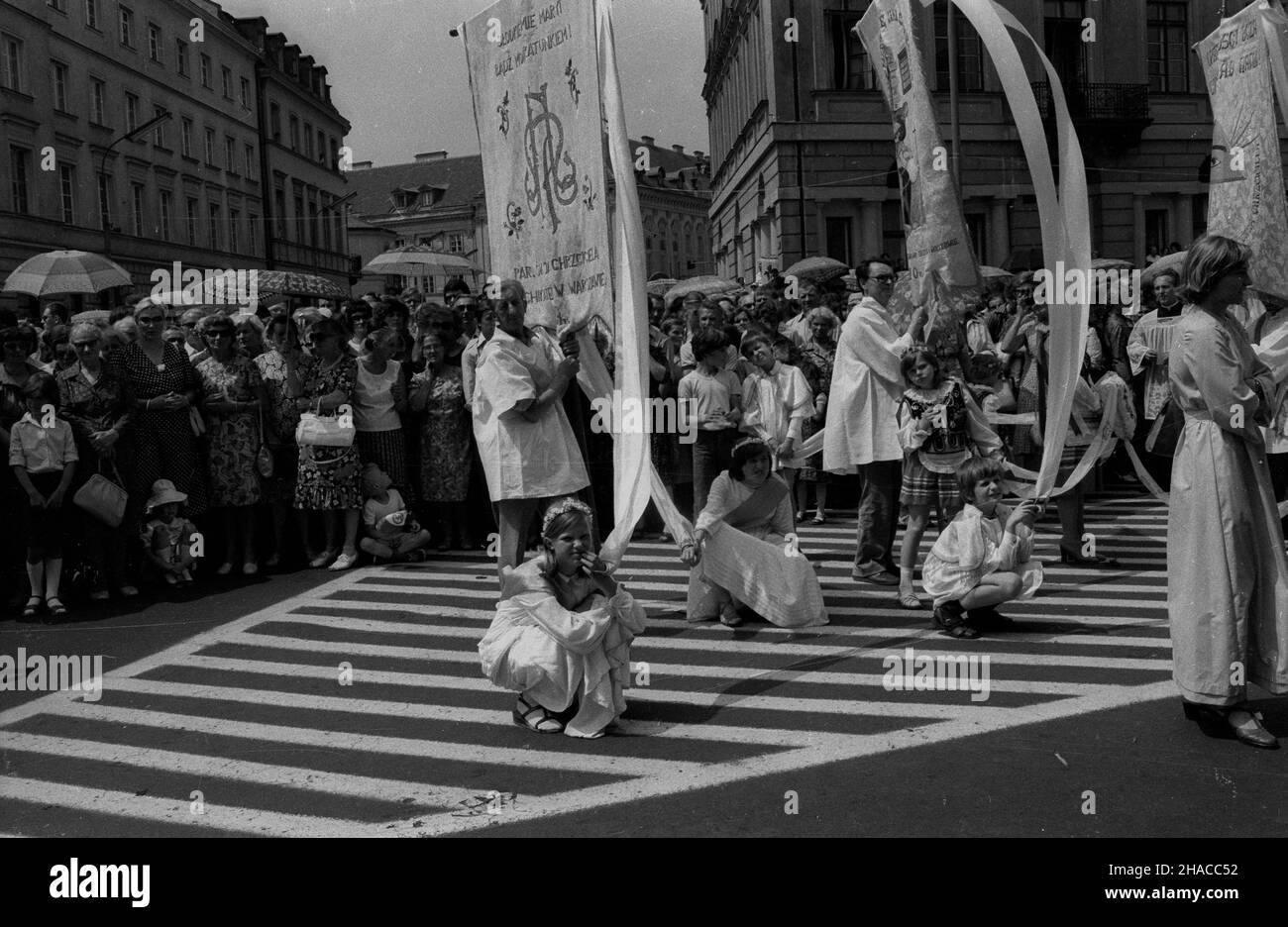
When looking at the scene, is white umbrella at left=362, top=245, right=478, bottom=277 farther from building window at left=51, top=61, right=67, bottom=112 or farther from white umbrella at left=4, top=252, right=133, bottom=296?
building window at left=51, top=61, right=67, bottom=112

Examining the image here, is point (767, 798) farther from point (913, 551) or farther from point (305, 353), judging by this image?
A: point (305, 353)

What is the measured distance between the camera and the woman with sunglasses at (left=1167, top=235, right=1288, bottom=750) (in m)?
5.36

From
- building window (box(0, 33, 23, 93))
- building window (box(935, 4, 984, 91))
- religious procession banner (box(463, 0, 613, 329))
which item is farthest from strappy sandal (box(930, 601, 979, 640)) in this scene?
building window (box(0, 33, 23, 93))

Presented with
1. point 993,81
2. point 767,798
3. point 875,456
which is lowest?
point 767,798

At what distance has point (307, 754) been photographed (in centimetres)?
574

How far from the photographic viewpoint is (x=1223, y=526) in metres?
5.39

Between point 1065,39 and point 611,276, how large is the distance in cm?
3203

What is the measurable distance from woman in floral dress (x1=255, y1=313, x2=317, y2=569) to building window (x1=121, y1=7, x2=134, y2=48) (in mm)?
30427

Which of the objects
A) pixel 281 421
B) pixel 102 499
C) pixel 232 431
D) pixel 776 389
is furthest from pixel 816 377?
pixel 102 499

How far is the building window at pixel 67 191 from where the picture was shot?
35.8 metres

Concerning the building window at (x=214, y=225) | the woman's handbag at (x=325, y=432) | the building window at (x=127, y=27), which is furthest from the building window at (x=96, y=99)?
the woman's handbag at (x=325, y=432)

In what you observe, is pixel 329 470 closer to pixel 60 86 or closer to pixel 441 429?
pixel 441 429

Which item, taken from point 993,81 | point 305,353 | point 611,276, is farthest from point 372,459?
point 993,81

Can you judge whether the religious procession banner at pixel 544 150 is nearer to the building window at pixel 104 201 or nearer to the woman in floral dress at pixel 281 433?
the woman in floral dress at pixel 281 433
